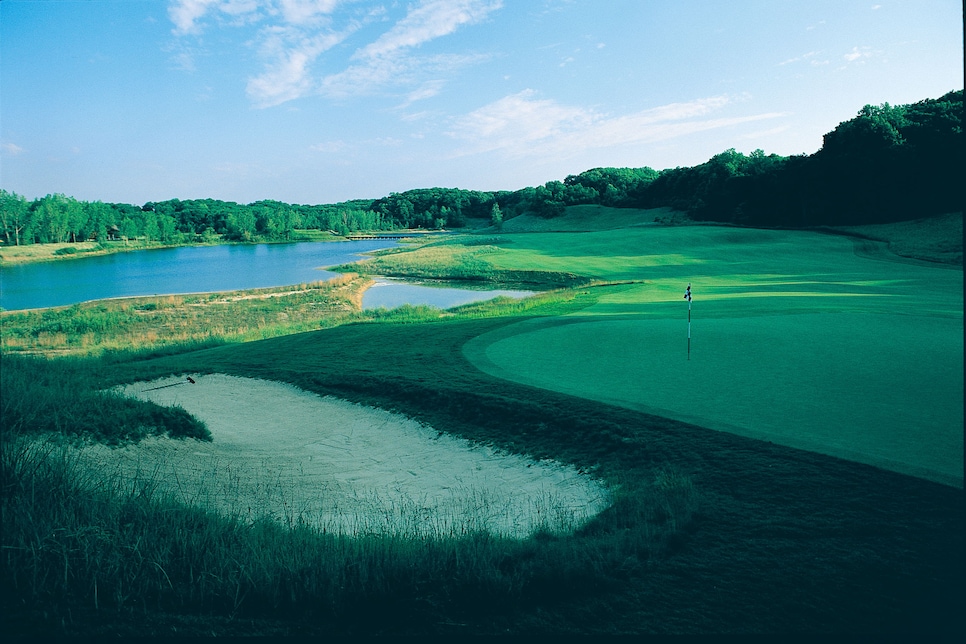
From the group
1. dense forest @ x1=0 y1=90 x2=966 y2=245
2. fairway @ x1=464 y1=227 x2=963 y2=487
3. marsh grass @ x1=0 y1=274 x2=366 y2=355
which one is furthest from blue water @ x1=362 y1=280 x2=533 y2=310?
fairway @ x1=464 y1=227 x2=963 y2=487

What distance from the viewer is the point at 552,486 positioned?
719 centimetres

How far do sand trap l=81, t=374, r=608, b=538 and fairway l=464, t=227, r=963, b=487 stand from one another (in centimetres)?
220

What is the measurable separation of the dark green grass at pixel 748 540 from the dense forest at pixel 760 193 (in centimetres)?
261

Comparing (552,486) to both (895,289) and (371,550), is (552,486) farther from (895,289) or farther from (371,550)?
(895,289)

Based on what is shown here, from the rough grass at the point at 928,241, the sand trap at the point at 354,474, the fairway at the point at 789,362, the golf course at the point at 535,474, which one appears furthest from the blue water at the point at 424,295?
the sand trap at the point at 354,474

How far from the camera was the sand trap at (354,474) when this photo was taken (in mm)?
6199

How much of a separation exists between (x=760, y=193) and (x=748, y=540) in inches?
1801

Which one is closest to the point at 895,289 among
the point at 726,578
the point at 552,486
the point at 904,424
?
the point at 904,424

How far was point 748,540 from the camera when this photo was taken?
4527 mm

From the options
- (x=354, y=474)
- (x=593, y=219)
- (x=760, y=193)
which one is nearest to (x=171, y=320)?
(x=354, y=474)

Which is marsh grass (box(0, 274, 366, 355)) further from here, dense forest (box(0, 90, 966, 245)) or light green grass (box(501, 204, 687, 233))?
light green grass (box(501, 204, 687, 233))

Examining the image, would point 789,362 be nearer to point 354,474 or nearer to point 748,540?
point 748,540

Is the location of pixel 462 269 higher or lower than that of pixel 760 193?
lower

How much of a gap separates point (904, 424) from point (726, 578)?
4.39 meters
